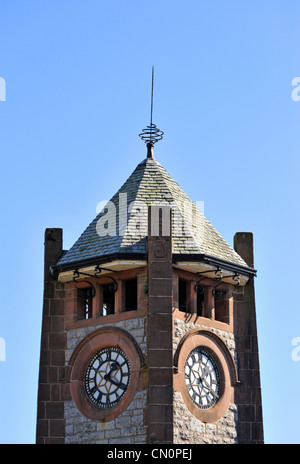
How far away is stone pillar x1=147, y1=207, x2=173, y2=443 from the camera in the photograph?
249ft

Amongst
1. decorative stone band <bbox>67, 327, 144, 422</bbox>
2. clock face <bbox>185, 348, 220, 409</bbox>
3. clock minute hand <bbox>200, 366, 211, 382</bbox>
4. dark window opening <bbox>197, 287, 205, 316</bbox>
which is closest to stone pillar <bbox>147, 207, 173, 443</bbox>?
decorative stone band <bbox>67, 327, 144, 422</bbox>

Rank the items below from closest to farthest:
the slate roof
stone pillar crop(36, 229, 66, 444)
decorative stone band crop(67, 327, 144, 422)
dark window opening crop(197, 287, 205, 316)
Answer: decorative stone band crop(67, 327, 144, 422) → stone pillar crop(36, 229, 66, 444) → the slate roof → dark window opening crop(197, 287, 205, 316)

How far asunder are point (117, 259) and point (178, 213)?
141 inches

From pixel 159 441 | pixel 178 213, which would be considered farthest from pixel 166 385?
pixel 178 213

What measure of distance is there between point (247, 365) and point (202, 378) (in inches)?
88.9

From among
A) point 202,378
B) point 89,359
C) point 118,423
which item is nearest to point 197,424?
point 202,378

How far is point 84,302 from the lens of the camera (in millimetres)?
80812

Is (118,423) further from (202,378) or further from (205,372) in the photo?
(205,372)

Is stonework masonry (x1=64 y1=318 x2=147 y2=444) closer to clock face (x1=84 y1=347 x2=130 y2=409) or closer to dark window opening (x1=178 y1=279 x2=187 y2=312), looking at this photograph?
clock face (x1=84 y1=347 x2=130 y2=409)

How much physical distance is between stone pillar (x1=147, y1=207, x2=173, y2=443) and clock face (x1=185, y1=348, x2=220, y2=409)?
5.11 feet

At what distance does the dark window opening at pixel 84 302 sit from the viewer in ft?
264

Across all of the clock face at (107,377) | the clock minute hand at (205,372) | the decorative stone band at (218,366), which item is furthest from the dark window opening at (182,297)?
the clock face at (107,377)
